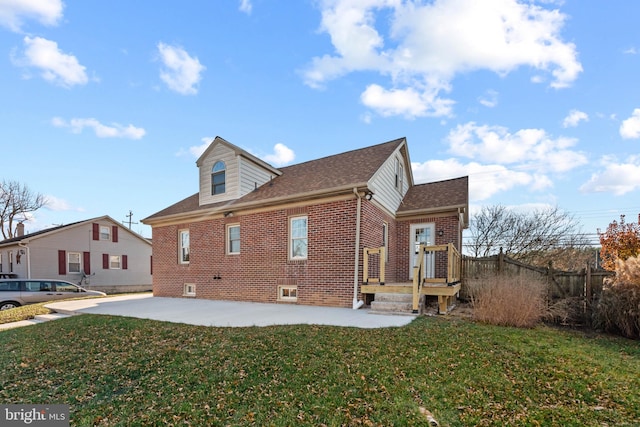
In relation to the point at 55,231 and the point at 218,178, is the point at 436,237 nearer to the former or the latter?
the point at 218,178

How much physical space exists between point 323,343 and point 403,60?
9147 mm

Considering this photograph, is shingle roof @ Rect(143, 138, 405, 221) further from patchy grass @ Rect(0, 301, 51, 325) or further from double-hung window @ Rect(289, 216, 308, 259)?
patchy grass @ Rect(0, 301, 51, 325)

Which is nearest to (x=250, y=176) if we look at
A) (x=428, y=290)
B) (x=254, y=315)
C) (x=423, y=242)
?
(x=254, y=315)

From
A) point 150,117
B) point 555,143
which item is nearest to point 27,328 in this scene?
point 150,117

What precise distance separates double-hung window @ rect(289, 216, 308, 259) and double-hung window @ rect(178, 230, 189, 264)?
5.73 meters

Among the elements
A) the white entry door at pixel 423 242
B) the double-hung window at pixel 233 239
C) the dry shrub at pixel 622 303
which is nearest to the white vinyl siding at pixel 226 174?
the double-hung window at pixel 233 239

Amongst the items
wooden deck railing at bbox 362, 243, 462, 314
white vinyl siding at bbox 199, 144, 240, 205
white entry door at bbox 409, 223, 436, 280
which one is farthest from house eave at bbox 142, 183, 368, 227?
white entry door at bbox 409, 223, 436, 280

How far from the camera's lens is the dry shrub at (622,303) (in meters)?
6.77

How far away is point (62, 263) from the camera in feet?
68.8

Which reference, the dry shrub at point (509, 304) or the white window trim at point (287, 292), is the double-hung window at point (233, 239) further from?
the dry shrub at point (509, 304)

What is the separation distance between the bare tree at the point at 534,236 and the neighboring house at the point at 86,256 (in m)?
25.6

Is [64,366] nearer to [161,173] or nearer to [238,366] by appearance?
[238,366]

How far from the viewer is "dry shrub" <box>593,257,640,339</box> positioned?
6770 mm

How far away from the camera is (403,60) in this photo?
32.9 feet
